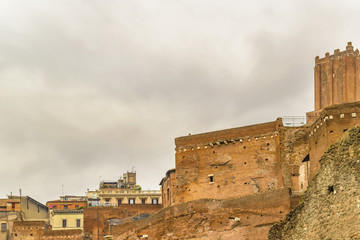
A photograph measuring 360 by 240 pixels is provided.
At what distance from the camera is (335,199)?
78.5 feet

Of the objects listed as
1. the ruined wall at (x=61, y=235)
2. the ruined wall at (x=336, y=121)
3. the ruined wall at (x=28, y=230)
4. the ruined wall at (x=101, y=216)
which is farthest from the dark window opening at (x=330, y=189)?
the ruined wall at (x=28, y=230)

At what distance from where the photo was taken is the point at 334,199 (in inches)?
944

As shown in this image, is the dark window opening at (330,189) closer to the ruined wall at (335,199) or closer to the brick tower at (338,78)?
the ruined wall at (335,199)

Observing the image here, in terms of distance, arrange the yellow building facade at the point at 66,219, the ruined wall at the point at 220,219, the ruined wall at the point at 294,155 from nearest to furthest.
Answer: the ruined wall at the point at 220,219 < the ruined wall at the point at 294,155 < the yellow building facade at the point at 66,219

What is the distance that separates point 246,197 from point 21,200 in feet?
130

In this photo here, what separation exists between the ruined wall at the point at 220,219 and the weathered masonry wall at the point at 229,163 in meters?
4.74

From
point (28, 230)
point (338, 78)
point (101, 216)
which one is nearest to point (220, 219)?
point (101, 216)

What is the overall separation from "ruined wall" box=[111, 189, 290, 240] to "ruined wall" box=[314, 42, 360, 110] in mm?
35509

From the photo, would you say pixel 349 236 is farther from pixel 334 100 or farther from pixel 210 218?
pixel 334 100

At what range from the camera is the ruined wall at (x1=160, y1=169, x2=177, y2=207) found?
66250mm

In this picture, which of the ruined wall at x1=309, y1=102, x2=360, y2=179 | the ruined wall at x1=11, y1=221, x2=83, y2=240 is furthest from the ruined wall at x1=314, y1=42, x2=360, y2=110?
the ruined wall at x1=309, y1=102, x2=360, y2=179

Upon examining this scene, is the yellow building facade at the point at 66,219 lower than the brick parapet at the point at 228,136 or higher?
lower

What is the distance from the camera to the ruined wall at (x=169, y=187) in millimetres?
66250

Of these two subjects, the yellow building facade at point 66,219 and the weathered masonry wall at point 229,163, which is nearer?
the weathered masonry wall at point 229,163
